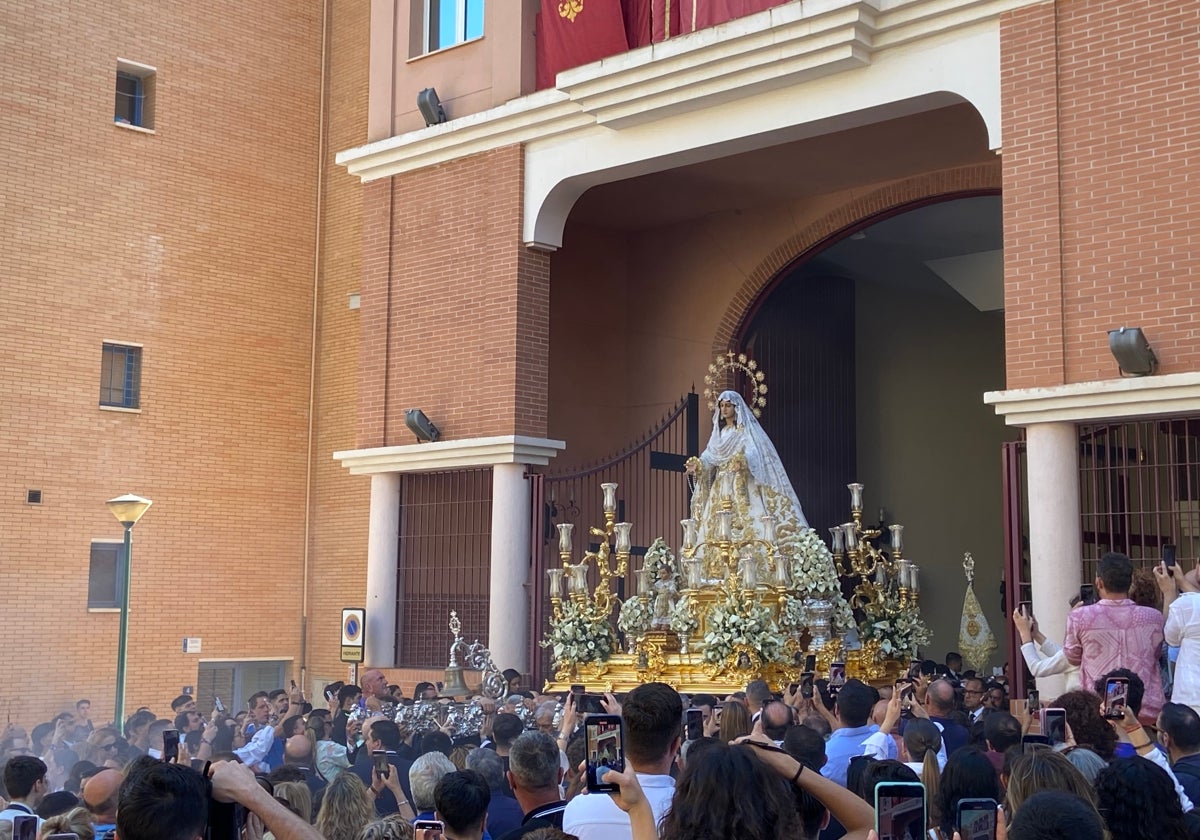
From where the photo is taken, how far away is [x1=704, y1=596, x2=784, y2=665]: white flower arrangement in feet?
44.5

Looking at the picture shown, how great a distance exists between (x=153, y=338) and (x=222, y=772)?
16779 millimetres

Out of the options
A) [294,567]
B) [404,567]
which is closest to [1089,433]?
[404,567]

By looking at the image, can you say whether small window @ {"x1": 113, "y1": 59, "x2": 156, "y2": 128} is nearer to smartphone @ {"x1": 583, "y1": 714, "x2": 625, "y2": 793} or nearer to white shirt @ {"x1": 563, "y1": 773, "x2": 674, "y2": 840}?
white shirt @ {"x1": 563, "y1": 773, "x2": 674, "y2": 840}

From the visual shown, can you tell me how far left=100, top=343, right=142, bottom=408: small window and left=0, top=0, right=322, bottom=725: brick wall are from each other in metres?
0.16

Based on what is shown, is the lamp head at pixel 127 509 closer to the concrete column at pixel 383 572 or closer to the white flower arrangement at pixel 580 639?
the concrete column at pixel 383 572

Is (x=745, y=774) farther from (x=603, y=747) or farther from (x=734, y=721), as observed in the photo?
(x=734, y=721)

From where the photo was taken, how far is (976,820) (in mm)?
3557

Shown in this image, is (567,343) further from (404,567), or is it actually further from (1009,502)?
(1009,502)

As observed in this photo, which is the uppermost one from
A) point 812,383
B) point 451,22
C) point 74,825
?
point 451,22

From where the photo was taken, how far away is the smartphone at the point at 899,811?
132 inches

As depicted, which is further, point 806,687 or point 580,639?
point 580,639

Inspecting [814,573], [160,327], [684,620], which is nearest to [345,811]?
[684,620]

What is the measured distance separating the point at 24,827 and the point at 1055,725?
3.96m

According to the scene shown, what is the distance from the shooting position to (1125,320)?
39.9 feet
